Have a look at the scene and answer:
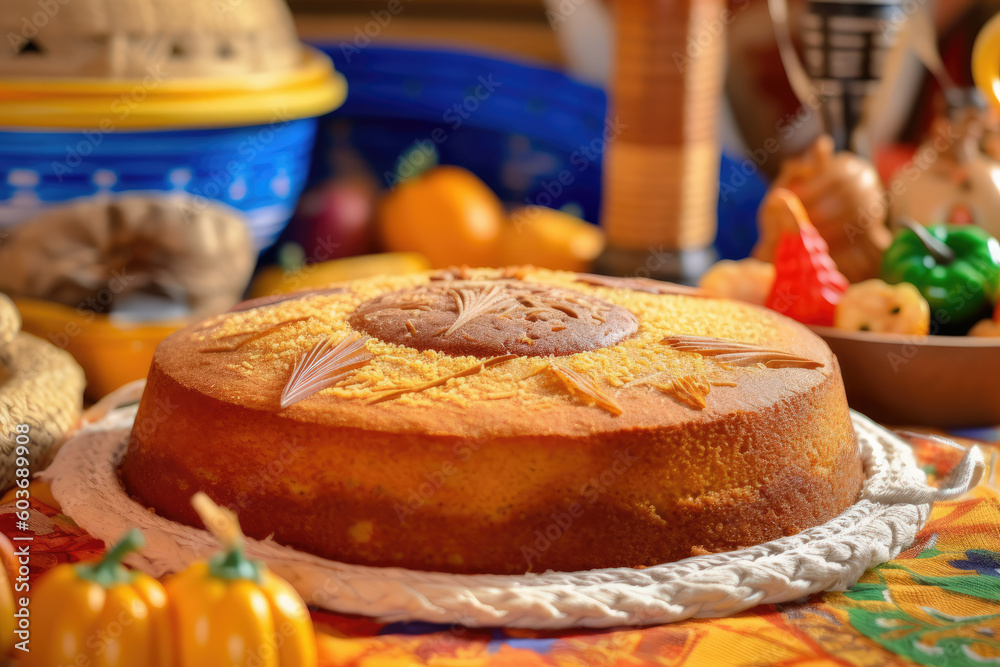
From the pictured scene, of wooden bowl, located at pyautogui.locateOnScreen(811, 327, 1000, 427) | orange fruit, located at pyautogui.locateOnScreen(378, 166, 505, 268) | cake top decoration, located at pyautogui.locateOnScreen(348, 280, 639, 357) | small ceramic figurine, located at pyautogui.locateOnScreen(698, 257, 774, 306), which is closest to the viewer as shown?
cake top decoration, located at pyautogui.locateOnScreen(348, 280, 639, 357)

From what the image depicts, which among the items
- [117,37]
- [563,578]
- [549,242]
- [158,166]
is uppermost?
[117,37]

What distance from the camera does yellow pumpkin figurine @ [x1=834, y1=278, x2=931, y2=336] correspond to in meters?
1.20

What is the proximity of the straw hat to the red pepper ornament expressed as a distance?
0.96 metres

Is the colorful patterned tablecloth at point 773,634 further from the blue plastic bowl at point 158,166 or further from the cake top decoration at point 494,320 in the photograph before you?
the blue plastic bowl at point 158,166

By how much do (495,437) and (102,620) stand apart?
299 mm

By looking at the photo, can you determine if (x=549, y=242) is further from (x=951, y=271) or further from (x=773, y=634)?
(x=773, y=634)

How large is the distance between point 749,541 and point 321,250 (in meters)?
1.69

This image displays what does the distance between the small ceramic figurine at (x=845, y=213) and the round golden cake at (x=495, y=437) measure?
21.9 inches

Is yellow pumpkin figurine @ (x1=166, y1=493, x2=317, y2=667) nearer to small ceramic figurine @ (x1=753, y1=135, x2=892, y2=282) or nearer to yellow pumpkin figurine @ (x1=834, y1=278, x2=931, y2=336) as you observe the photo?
yellow pumpkin figurine @ (x1=834, y1=278, x2=931, y2=336)

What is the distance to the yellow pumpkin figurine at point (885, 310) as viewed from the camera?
1197mm

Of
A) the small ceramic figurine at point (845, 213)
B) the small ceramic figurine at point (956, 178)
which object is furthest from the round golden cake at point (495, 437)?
the small ceramic figurine at point (956, 178)

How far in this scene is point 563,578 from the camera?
0.73m

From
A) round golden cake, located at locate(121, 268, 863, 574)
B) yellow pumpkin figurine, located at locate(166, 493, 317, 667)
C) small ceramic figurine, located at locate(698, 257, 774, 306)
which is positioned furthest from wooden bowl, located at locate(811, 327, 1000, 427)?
yellow pumpkin figurine, located at locate(166, 493, 317, 667)

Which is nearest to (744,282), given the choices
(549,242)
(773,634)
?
(773,634)
